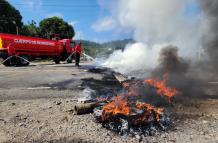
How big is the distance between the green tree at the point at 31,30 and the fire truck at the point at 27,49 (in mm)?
35255

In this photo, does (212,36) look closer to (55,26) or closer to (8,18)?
(8,18)

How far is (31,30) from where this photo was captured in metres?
71.2

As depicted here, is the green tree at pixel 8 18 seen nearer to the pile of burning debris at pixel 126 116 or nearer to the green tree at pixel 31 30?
the green tree at pixel 31 30

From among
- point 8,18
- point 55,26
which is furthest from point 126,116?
point 55,26

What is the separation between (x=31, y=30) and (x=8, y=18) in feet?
25.4

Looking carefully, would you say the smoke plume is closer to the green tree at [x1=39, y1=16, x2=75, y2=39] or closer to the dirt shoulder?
the dirt shoulder

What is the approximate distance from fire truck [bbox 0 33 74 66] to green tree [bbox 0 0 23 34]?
29.7 m

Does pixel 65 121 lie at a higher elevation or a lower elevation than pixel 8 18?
lower

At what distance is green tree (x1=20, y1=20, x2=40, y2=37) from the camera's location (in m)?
67.2

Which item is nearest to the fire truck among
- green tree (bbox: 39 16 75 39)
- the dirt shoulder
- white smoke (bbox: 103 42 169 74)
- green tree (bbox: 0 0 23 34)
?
white smoke (bbox: 103 42 169 74)

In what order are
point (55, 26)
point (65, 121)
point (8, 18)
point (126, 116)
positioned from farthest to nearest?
1. point (55, 26)
2. point (8, 18)
3. point (65, 121)
4. point (126, 116)

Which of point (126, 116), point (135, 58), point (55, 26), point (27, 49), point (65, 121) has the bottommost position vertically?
point (65, 121)

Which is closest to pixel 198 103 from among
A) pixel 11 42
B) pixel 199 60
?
pixel 199 60

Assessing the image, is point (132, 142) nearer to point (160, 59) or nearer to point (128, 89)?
point (128, 89)
